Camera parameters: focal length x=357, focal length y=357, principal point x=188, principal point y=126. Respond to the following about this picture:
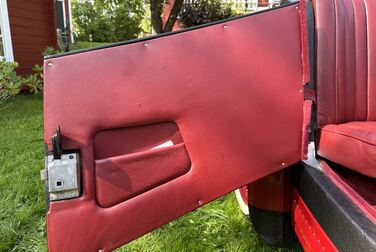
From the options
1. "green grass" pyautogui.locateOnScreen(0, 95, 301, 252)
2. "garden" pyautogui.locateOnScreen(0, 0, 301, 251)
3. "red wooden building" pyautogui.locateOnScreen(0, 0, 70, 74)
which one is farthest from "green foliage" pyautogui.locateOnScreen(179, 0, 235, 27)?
"green grass" pyautogui.locateOnScreen(0, 95, 301, 252)

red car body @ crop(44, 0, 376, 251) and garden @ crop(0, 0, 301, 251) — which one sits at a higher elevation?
red car body @ crop(44, 0, 376, 251)

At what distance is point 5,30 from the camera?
6.84m

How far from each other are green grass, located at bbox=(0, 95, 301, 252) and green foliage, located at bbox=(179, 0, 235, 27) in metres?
9.84

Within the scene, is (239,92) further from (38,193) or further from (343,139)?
(38,193)

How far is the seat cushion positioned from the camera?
1282 mm

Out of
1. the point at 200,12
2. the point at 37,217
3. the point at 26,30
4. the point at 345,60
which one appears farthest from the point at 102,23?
the point at 345,60

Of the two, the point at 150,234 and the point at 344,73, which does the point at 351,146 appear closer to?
the point at 344,73

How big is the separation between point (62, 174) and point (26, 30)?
7.60m

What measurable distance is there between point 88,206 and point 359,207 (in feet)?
2.71

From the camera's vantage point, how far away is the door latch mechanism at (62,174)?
3.53 ft

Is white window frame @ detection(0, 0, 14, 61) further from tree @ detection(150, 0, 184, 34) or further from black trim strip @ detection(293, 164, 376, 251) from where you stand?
black trim strip @ detection(293, 164, 376, 251)

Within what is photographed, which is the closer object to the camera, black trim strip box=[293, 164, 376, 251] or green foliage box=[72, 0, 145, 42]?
black trim strip box=[293, 164, 376, 251]

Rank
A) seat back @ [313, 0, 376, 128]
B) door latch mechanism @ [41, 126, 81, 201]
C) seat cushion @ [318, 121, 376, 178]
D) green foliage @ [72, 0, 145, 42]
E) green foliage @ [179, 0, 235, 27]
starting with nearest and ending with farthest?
door latch mechanism @ [41, 126, 81, 201]
seat cushion @ [318, 121, 376, 178]
seat back @ [313, 0, 376, 128]
green foliage @ [179, 0, 235, 27]
green foliage @ [72, 0, 145, 42]

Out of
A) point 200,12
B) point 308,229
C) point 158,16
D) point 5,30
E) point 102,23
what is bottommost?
point 308,229
